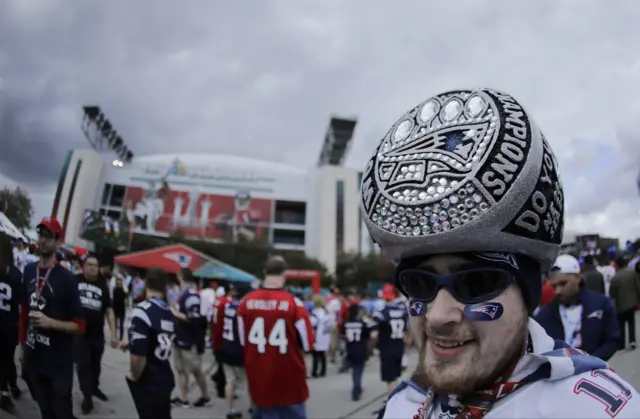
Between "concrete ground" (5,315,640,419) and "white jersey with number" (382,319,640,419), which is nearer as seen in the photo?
"white jersey with number" (382,319,640,419)

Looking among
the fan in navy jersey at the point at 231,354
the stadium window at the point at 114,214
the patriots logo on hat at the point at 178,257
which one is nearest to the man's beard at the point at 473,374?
the fan in navy jersey at the point at 231,354

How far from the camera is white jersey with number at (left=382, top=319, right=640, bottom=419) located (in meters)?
0.98

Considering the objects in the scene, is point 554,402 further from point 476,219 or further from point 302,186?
point 302,186

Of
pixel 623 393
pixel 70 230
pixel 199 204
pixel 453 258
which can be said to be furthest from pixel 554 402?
pixel 199 204

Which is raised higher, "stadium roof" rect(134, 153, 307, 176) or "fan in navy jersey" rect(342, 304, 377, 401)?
"stadium roof" rect(134, 153, 307, 176)

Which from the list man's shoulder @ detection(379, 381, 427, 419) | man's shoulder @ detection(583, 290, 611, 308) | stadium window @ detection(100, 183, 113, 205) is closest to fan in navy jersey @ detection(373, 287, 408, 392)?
man's shoulder @ detection(583, 290, 611, 308)

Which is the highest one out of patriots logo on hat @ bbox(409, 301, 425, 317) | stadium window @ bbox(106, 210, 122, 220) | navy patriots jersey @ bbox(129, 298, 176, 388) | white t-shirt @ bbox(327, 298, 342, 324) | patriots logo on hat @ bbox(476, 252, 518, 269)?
stadium window @ bbox(106, 210, 122, 220)

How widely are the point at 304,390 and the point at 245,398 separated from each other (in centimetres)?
318

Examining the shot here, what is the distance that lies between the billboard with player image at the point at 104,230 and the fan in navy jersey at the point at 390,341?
151 inches

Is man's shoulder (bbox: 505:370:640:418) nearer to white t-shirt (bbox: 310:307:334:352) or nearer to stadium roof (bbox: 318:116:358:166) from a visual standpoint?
white t-shirt (bbox: 310:307:334:352)

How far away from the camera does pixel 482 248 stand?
1095 millimetres

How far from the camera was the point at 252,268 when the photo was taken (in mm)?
A: 39281

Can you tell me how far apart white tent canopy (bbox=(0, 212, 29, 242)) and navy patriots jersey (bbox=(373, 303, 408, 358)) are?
17.1 feet

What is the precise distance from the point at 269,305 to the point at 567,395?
11.9 ft
